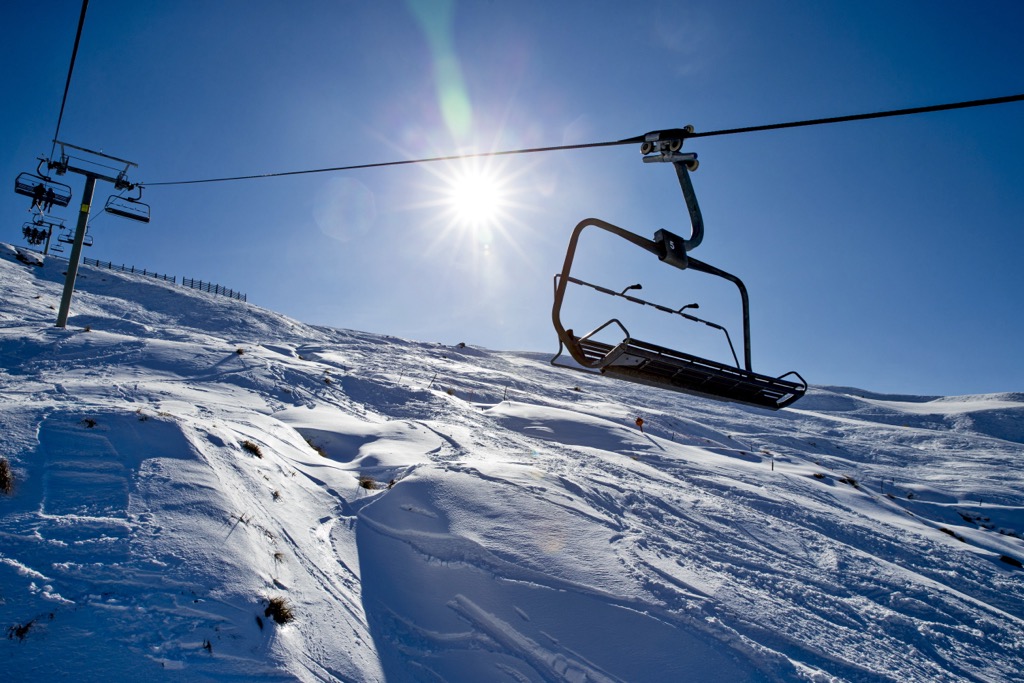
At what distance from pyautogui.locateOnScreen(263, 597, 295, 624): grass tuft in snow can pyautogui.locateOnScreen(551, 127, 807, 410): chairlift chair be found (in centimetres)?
326

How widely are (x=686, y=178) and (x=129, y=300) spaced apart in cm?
3039

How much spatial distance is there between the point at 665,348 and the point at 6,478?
6.32 metres

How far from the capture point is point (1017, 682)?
5.39 metres

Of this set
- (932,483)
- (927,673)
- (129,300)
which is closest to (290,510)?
(927,673)

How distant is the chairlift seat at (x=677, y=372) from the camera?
376cm

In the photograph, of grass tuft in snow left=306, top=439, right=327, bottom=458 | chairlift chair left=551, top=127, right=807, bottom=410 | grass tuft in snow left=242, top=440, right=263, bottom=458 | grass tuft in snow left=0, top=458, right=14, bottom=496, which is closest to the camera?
chairlift chair left=551, top=127, right=807, bottom=410

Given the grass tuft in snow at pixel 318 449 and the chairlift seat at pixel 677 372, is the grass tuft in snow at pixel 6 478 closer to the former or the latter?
the grass tuft in snow at pixel 318 449

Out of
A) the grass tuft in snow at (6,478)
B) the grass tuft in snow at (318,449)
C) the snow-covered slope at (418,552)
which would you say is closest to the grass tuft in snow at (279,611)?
the snow-covered slope at (418,552)

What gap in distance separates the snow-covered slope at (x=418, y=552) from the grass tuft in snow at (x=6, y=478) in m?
0.06

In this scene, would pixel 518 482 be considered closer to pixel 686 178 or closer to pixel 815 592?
pixel 815 592

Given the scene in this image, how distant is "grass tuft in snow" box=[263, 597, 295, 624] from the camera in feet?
13.3

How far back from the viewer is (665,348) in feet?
12.5

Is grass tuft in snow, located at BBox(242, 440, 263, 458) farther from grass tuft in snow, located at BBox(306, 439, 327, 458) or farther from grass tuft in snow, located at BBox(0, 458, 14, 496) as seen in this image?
grass tuft in snow, located at BBox(0, 458, 14, 496)

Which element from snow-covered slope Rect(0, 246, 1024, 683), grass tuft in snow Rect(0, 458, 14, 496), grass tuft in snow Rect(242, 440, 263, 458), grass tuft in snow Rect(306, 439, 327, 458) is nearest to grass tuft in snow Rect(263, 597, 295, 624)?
snow-covered slope Rect(0, 246, 1024, 683)
